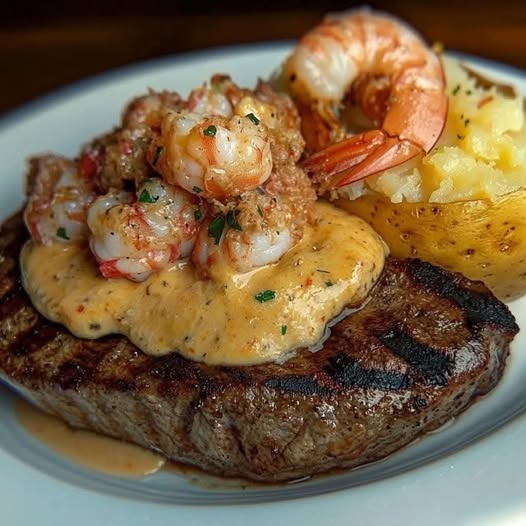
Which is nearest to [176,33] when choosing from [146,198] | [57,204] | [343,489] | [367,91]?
[367,91]

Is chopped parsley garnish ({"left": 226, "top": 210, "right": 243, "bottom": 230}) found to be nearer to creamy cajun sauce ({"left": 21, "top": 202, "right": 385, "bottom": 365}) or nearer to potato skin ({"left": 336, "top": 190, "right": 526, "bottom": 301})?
creamy cajun sauce ({"left": 21, "top": 202, "right": 385, "bottom": 365})

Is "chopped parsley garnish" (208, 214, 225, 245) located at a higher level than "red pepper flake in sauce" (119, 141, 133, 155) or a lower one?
lower

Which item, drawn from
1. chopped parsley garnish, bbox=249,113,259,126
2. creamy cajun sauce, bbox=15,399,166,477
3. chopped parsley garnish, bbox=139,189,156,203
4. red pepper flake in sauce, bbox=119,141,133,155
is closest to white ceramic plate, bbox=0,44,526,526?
creamy cajun sauce, bbox=15,399,166,477

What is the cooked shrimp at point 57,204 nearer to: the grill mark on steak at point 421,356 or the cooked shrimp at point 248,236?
the cooked shrimp at point 248,236

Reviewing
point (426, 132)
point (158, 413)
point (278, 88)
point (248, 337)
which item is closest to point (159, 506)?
point (158, 413)

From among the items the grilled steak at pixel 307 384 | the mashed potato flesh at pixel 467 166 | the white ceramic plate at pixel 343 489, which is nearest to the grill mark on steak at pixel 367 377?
the grilled steak at pixel 307 384

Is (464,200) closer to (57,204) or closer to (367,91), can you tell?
(367,91)
